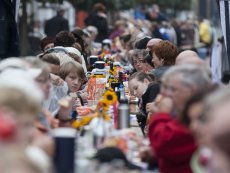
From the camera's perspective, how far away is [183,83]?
25.0ft

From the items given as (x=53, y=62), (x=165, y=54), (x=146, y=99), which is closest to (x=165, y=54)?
(x=165, y=54)

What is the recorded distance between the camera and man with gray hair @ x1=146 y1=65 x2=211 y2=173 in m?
7.60

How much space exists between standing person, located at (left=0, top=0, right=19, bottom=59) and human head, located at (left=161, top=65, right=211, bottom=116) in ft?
20.0

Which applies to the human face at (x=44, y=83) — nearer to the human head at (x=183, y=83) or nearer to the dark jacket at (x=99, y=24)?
the human head at (x=183, y=83)

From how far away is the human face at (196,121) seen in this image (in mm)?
6810

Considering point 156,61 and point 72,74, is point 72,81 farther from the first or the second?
point 156,61

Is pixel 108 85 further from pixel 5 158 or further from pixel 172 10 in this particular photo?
pixel 172 10

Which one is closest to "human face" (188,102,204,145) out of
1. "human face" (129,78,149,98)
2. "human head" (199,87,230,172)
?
"human head" (199,87,230,172)

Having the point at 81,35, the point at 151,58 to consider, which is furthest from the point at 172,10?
the point at 151,58

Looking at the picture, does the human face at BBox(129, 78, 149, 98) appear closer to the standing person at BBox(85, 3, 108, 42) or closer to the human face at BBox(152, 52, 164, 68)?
the human face at BBox(152, 52, 164, 68)

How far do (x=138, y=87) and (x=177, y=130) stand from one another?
17.0 feet

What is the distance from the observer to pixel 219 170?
5641mm

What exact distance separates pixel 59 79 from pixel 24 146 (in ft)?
19.5

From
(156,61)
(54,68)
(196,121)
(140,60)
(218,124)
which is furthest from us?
(140,60)
